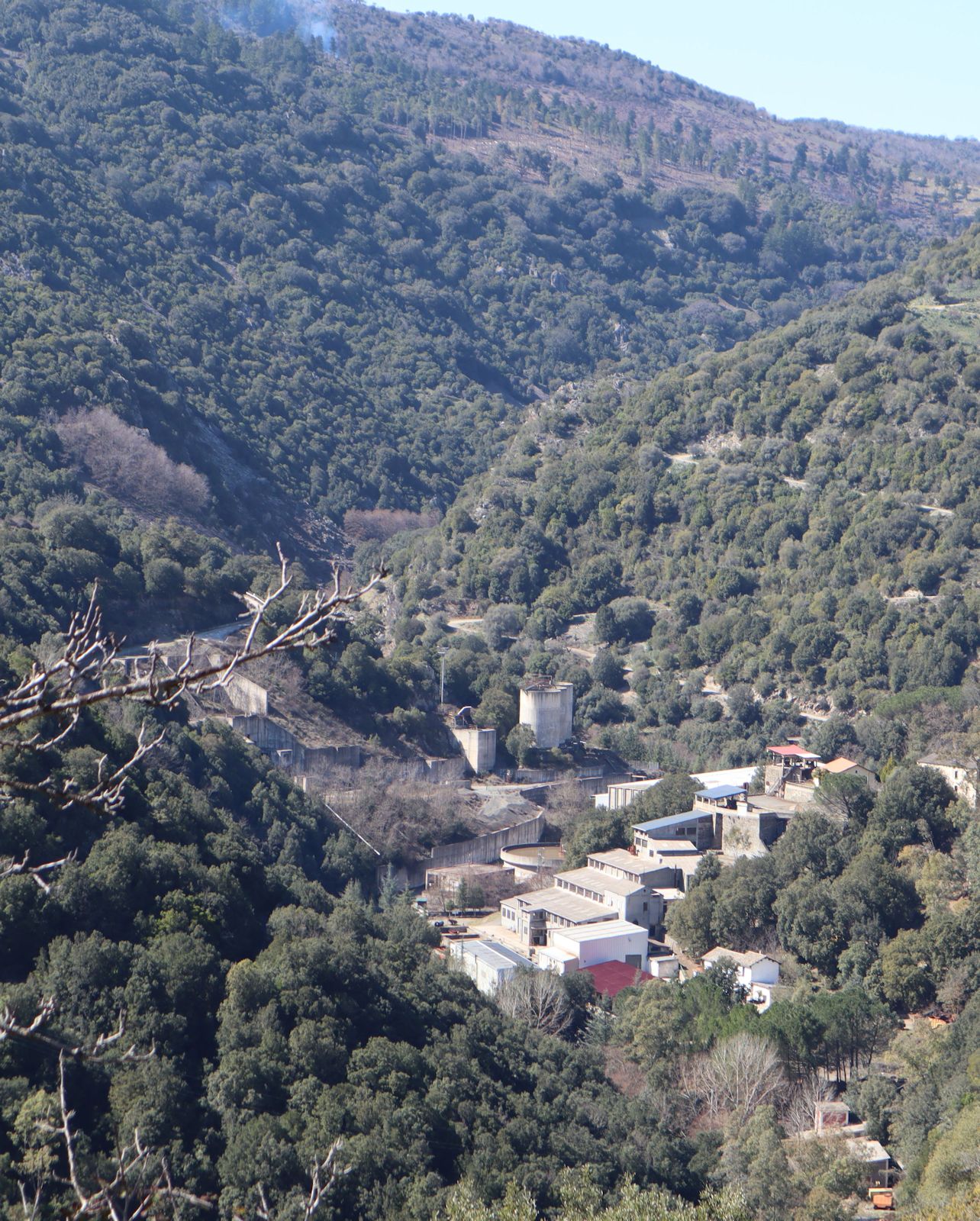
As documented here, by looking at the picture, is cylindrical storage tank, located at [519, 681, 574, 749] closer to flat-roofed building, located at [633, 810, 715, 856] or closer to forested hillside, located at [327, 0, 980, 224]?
flat-roofed building, located at [633, 810, 715, 856]

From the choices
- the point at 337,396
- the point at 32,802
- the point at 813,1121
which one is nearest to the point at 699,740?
the point at 813,1121

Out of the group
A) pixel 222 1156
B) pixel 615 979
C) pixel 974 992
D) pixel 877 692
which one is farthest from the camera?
pixel 877 692

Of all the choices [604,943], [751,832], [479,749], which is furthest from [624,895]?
[479,749]

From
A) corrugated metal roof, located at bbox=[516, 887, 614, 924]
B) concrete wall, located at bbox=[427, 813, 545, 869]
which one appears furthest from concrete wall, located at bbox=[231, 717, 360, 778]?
corrugated metal roof, located at bbox=[516, 887, 614, 924]

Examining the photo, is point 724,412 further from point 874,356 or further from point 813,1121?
point 813,1121

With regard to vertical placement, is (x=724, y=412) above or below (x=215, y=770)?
above

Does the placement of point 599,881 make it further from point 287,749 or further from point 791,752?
point 287,749
